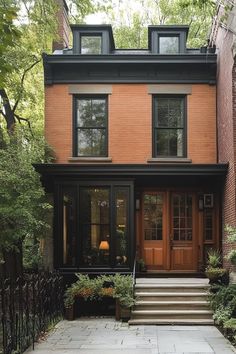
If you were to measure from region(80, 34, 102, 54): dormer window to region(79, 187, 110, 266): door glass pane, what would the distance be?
15.8ft

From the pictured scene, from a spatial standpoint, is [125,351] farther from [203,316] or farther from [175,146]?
[175,146]

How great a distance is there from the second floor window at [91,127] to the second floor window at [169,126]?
5.35 ft

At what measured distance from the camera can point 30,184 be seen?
540 inches

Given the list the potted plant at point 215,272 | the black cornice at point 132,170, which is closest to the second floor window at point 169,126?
the black cornice at point 132,170

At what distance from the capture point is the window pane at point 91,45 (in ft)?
52.9

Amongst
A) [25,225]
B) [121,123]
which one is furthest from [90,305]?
[121,123]

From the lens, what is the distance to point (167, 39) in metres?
16.2

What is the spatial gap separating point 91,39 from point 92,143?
359cm

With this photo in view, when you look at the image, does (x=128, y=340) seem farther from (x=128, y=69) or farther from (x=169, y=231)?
(x=128, y=69)

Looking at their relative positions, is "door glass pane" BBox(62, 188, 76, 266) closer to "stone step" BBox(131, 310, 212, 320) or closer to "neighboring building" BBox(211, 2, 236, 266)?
"stone step" BBox(131, 310, 212, 320)

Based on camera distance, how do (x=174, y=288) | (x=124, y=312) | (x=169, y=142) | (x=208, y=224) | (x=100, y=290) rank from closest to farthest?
(x=124, y=312)
(x=100, y=290)
(x=174, y=288)
(x=208, y=224)
(x=169, y=142)

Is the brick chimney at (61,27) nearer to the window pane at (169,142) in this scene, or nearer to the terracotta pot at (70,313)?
the window pane at (169,142)

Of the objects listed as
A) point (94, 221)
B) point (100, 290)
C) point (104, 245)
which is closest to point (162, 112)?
point (94, 221)

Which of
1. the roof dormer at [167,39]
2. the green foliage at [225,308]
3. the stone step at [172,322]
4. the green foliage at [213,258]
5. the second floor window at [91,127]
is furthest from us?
the roof dormer at [167,39]
